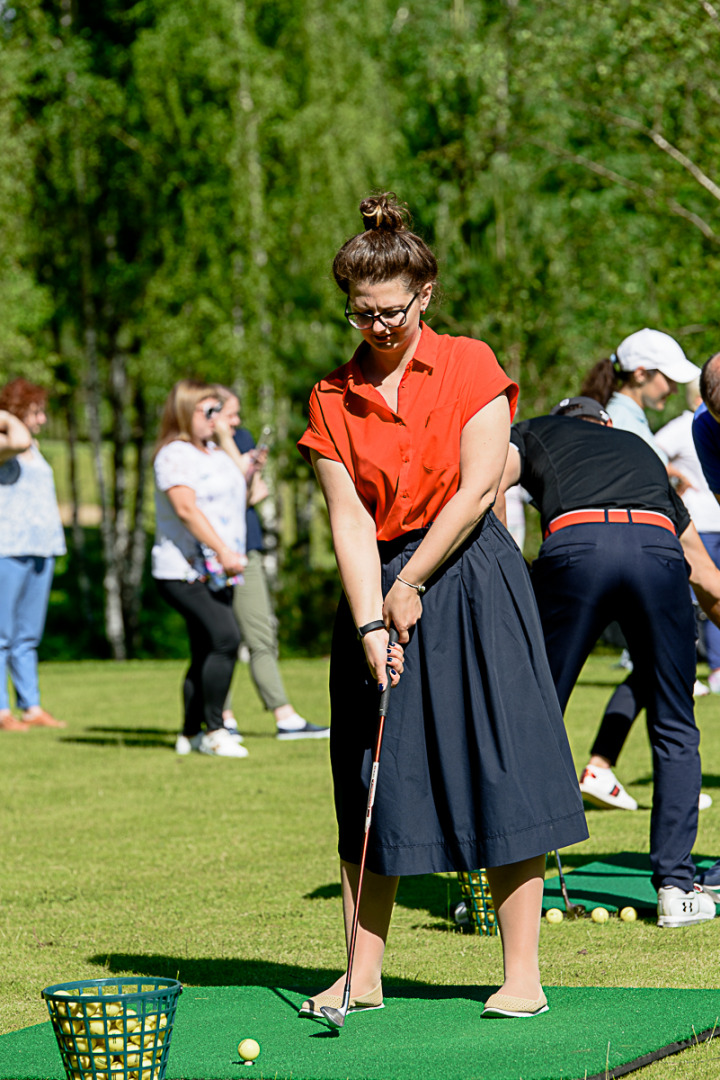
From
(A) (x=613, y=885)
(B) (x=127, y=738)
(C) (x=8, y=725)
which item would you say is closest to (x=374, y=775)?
(A) (x=613, y=885)

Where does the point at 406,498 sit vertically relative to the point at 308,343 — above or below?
below

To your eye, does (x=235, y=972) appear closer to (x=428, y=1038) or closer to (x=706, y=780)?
(x=428, y=1038)

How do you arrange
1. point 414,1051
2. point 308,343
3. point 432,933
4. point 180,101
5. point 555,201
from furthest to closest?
point 555,201, point 180,101, point 308,343, point 432,933, point 414,1051

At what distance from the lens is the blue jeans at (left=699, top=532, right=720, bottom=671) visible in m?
10.1

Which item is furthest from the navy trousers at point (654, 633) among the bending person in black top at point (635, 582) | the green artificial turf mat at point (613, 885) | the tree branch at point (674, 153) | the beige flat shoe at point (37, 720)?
the tree branch at point (674, 153)

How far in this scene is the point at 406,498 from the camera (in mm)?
3512

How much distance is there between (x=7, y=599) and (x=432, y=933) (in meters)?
5.83

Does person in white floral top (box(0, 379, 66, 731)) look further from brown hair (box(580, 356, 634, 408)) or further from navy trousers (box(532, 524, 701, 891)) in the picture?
navy trousers (box(532, 524, 701, 891))

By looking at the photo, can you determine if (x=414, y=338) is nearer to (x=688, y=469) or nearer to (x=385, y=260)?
(x=385, y=260)

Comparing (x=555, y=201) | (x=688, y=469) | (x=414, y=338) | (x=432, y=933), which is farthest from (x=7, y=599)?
(x=555, y=201)

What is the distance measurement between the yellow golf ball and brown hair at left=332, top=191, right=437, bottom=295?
74.9 inches

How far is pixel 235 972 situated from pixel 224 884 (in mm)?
1190

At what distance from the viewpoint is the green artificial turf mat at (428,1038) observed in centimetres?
310

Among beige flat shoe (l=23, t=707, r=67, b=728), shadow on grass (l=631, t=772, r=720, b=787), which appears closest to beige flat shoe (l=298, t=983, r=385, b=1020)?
shadow on grass (l=631, t=772, r=720, b=787)
